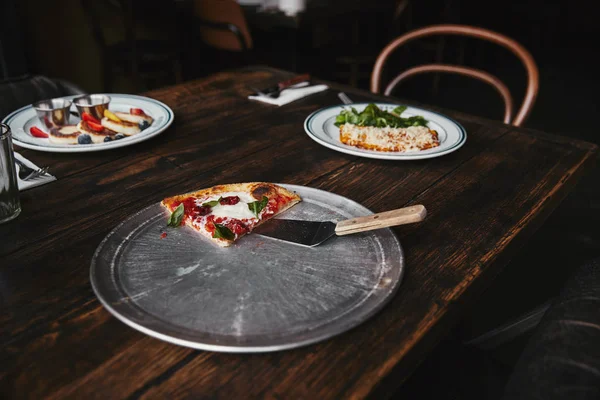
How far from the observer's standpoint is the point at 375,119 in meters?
1.28

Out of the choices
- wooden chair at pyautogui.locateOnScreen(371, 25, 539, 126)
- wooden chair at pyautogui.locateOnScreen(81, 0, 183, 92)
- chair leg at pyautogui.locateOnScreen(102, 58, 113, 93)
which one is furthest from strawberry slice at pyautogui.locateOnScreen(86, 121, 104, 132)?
chair leg at pyautogui.locateOnScreen(102, 58, 113, 93)

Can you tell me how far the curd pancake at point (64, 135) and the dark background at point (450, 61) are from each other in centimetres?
91

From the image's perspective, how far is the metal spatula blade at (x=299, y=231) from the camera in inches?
31.2

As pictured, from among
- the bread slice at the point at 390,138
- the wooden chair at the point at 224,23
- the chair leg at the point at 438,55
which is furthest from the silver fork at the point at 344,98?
the chair leg at the point at 438,55

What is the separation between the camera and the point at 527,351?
0.65m

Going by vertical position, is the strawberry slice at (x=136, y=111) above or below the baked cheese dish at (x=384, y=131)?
above

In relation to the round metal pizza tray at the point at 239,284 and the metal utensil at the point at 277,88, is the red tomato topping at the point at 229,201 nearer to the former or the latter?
the round metal pizza tray at the point at 239,284

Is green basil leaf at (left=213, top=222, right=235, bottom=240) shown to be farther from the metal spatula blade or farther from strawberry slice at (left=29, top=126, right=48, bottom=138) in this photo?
strawberry slice at (left=29, top=126, right=48, bottom=138)

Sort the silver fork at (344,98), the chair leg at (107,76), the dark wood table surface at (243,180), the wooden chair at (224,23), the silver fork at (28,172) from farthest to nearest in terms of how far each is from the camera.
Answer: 1. the chair leg at (107,76)
2. the wooden chair at (224,23)
3. the silver fork at (344,98)
4. the silver fork at (28,172)
5. the dark wood table surface at (243,180)

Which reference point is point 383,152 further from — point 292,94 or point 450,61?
point 450,61

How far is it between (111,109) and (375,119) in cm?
72

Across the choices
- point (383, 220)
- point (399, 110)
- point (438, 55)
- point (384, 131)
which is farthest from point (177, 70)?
point (383, 220)

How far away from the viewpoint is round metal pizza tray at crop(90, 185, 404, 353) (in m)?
0.61

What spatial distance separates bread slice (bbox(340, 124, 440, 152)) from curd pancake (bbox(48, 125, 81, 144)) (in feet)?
2.05
